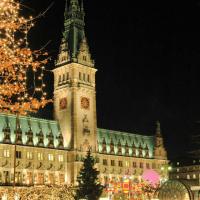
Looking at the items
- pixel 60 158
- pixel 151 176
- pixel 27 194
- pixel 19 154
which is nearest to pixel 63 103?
pixel 60 158

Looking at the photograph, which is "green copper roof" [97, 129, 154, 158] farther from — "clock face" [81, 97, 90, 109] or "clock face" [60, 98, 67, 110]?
"clock face" [60, 98, 67, 110]

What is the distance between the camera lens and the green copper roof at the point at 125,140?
13750 cm

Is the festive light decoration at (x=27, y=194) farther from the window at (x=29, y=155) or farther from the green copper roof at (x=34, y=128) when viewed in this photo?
the green copper roof at (x=34, y=128)

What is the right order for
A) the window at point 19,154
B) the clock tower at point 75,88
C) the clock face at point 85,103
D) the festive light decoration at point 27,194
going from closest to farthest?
the festive light decoration at point 27,194, the window at point 19,154, the clock tower at point 75,88, the clock face at point 85,103

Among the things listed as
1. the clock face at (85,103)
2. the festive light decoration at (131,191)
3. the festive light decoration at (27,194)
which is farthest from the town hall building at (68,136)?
the festive light decoration at (27,194)

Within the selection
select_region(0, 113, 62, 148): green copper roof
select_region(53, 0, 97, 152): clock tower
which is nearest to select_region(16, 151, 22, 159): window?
select_region(0, 113, 62, 148): green copper roof

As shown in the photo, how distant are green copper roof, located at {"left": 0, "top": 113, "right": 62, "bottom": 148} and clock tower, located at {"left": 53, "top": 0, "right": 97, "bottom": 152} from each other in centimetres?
309

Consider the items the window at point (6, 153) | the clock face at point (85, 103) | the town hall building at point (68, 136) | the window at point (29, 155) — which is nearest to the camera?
the window at point (6, 153)

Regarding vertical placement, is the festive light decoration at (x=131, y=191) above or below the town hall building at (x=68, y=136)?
below

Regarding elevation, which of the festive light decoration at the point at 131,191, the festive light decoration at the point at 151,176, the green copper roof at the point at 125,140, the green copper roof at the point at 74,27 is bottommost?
the festive light decoration at the point at 131,191

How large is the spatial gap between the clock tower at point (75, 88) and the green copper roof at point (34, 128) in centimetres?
309

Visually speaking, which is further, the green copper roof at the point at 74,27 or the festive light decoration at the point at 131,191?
the green copper roof at the point at 74,27

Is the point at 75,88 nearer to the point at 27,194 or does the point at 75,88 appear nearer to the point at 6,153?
the point at 6,153

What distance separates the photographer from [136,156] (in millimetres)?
145000
